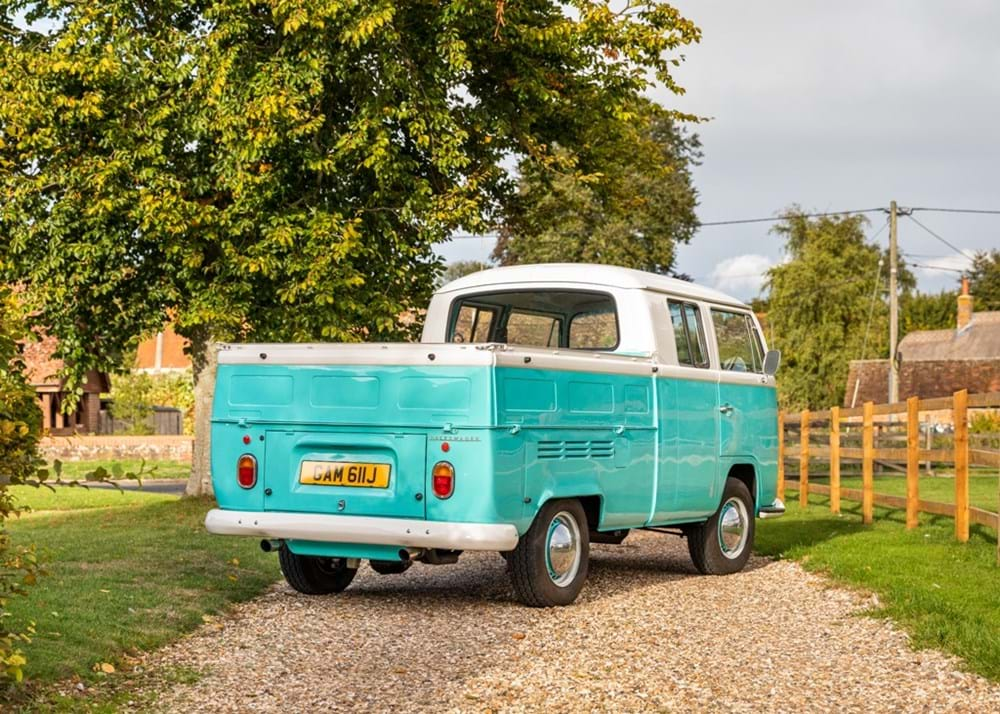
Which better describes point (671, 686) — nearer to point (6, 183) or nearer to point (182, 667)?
point (182, 667)

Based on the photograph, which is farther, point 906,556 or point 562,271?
point 906,556

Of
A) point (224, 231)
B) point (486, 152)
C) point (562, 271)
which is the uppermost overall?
point (486, 152)

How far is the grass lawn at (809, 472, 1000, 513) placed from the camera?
22828mm

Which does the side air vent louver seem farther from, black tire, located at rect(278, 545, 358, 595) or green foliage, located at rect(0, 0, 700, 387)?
green foliage, located at rect(0, 0, 700, 387)

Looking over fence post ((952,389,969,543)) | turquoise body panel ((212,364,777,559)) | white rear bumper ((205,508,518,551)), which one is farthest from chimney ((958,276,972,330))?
white rear bumper ((205,508,518,551))

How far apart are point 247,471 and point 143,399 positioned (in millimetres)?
46855

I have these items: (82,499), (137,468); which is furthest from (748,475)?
(137,468)

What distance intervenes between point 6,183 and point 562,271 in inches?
396

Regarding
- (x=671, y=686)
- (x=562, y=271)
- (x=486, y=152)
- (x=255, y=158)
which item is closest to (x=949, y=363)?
(x=486, y=152)

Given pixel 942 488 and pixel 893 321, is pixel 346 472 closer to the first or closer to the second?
pixel 942 488

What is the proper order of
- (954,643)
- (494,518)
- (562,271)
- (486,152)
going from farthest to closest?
(486,152) → (562,271) → (494,518) → (954,643)

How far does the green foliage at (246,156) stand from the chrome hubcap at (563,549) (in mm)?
7968

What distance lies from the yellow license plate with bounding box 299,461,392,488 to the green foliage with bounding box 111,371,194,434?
4363cm

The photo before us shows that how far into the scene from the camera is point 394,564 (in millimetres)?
11172
